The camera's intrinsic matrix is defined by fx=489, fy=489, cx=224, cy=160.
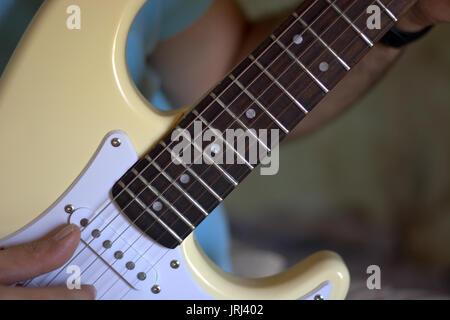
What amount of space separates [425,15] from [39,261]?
45 centimetres

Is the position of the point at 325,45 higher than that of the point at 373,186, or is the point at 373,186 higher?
the point at 325,45

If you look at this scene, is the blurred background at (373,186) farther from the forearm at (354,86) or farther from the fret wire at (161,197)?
the fret wire at (161,197)

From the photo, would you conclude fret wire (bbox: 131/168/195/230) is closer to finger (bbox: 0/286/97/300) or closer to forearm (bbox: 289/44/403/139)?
finger (bbox: 0/286/97/300)

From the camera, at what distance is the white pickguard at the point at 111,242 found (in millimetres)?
431

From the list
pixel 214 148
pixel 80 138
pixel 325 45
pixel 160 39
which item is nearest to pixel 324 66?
pixel 325 45

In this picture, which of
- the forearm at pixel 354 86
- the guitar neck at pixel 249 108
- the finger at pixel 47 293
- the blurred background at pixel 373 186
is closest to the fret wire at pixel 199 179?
the guitar neck at pixel 249 108

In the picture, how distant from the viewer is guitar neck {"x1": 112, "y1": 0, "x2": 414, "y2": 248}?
0.42 metres

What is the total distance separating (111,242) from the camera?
438mm

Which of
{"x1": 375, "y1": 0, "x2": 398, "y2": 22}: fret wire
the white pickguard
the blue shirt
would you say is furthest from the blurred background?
{"x1": 375, "y1": 0, "x2": 398, "y2": 22}: fret wire

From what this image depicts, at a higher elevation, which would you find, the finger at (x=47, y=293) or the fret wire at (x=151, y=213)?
the fret wire at (x=151, y=213)

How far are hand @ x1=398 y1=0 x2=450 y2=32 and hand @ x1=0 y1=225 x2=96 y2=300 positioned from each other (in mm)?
403

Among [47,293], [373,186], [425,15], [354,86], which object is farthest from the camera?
[373,186]

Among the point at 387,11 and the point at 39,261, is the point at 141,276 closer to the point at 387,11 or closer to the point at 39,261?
the point at 39,261

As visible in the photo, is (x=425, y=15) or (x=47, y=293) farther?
(x=425, y=15)
